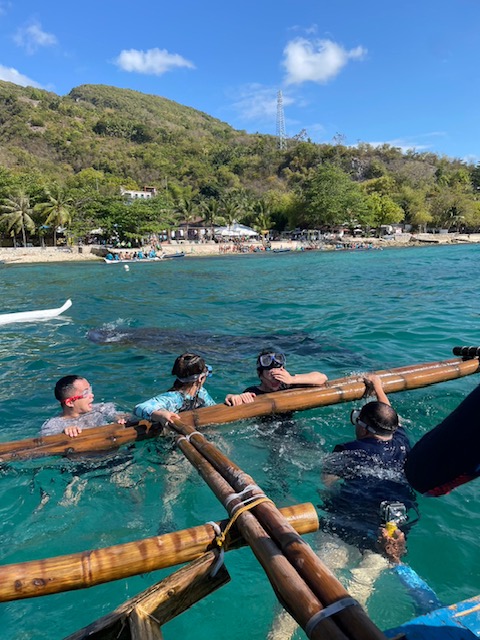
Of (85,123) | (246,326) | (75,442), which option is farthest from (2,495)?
(85,123)

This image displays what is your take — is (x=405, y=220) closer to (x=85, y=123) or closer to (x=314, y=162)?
(x=314, y=162)

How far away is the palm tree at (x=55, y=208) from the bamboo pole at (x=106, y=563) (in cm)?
6175

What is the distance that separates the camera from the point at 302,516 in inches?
114

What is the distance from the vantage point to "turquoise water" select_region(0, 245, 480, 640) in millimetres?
3609

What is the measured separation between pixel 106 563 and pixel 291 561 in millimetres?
1111

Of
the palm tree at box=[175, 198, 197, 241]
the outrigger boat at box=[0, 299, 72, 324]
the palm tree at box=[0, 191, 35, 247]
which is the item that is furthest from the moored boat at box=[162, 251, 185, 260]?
the outrigger boat at box=[0, 299, 72, 324]

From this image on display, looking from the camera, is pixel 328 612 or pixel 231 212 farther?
pixel 231 212

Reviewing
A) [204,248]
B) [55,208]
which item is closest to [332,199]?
[204,248]

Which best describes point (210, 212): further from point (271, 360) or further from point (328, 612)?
point (328, 612)

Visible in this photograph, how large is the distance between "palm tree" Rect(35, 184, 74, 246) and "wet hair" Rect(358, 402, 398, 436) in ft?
201

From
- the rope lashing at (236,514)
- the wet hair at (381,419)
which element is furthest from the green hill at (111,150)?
the rope lashing at (236,514)

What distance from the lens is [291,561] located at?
7.55 ft

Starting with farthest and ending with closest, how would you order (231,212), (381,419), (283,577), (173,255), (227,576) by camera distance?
(231,212)
(173,255)
(381,419)
(227,576)
(283,577)

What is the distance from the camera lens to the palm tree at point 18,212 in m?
56.9
